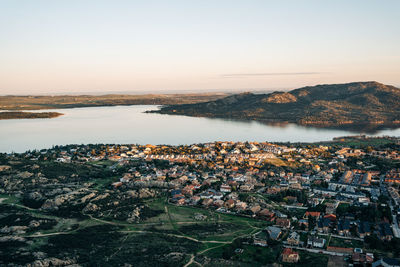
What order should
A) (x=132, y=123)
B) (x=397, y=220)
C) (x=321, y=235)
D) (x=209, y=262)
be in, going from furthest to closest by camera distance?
(x=132, y=123) < (x=397, y=220) < (x=321, y=235) < (x=209, y=262)

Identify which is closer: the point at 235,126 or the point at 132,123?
the point at 235,126

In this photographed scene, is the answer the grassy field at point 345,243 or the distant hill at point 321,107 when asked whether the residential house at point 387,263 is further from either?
the distant hill at point 321,107

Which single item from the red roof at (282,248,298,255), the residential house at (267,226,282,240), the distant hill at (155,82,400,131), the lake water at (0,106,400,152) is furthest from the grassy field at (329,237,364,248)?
the distant hill at (155,82,400,131)

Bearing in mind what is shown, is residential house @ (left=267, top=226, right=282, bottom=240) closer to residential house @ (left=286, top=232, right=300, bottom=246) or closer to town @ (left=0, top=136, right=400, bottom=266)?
town @ (left=0, top=136, right=400, bottom=266)

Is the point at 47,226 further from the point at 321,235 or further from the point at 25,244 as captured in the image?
the point at 321,235

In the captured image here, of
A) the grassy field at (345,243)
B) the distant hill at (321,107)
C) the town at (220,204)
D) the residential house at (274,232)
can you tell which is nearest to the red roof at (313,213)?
the town at (220,204)

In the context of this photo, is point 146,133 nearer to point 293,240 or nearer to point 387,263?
point 293,240

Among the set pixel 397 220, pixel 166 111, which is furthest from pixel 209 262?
pixel 166 111
